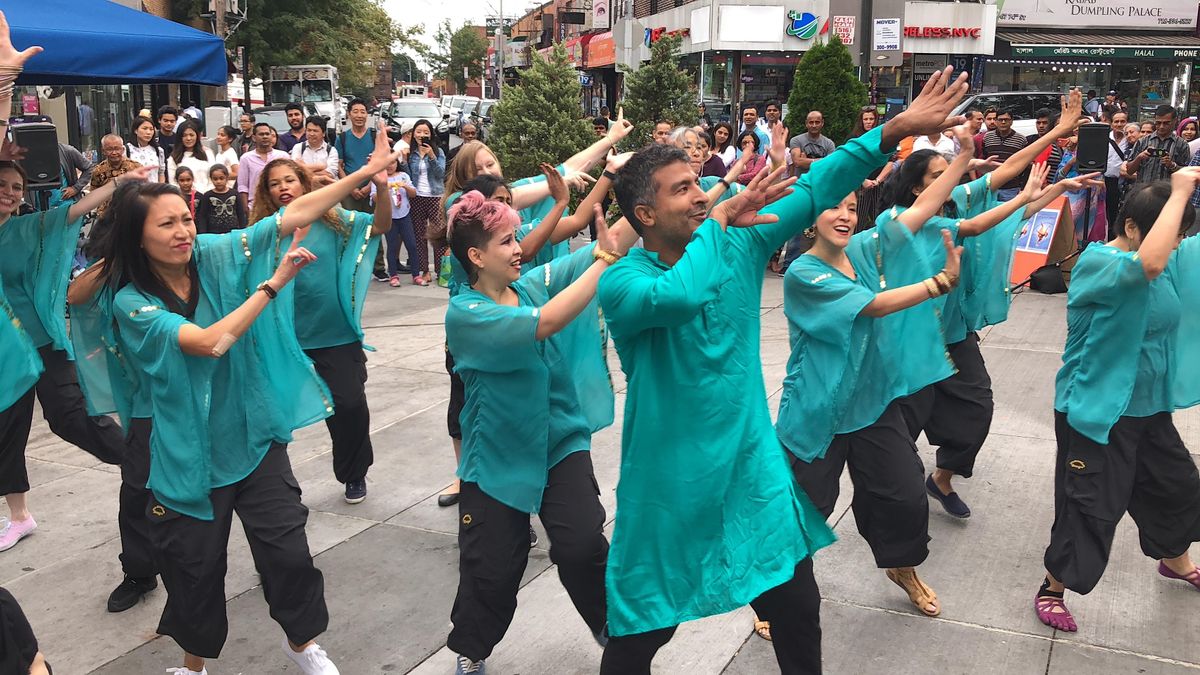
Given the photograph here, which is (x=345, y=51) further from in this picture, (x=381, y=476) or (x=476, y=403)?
(x=476, y=403)

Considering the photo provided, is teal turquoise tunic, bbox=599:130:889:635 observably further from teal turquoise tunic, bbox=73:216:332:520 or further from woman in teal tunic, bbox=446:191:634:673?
teal turquoise tunic, bbox=73:216:332:520

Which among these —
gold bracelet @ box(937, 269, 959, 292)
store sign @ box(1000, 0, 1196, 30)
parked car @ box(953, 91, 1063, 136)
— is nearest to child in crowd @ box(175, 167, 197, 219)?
gold bracelet @ box(937, 269, 959, 292)

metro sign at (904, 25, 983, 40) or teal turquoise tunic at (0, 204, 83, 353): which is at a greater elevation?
metro sign at (904, 25, 983, 40)

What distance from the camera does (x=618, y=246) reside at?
3012mm

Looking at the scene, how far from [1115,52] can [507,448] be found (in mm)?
33702

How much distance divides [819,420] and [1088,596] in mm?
1418

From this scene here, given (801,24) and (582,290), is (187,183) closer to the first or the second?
(582,290)

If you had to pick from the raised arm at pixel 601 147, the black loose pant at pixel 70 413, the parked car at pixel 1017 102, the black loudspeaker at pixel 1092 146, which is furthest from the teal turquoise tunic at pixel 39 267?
the parked car at pixel 1017 102

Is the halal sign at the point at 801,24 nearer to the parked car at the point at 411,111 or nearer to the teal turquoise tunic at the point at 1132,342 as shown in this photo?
the parked car at the point at 411,111

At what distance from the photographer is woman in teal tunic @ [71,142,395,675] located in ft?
11.1

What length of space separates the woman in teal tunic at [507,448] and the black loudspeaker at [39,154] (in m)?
3.39

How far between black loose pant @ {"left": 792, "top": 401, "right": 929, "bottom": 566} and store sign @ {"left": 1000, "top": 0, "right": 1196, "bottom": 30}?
107ft

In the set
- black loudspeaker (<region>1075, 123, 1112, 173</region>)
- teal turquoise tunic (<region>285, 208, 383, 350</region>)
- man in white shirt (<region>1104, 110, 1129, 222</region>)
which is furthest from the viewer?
man in white shirt (<region>1104, 110, 1129, 222</region>)

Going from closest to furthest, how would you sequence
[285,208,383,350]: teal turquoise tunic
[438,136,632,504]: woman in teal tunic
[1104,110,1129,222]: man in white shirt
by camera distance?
[438,136,632,504]: woman in teal tunic
[285,208,383,350]: teal turquoise tunic
[1104,110,1129,222]: man in white shirt
